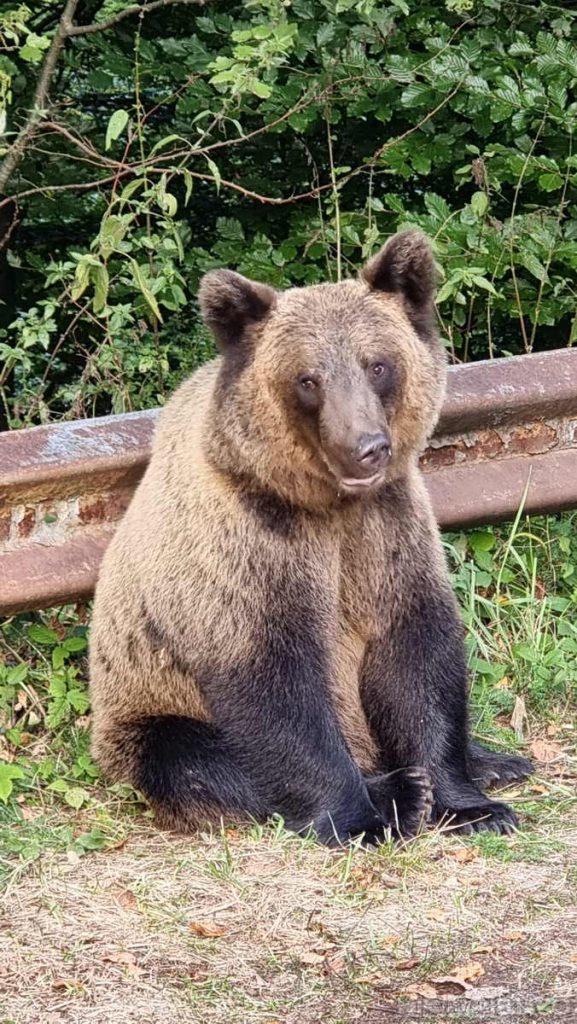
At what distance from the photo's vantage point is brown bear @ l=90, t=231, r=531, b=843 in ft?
16.1

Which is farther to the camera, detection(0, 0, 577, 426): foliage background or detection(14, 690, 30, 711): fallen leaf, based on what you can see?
detection(0, 0, 577, 426): foliage background

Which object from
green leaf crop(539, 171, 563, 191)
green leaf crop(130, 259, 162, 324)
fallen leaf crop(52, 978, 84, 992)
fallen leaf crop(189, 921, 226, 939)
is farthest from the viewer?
green leaf crop(539, 171, 563, 191)

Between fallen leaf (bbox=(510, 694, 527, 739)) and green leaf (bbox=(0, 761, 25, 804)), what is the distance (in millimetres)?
1711

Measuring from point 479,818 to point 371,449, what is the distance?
1190mm

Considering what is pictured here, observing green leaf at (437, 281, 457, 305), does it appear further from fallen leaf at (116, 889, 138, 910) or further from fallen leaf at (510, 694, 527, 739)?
fallen leaf at (116, 889, 138, 910)

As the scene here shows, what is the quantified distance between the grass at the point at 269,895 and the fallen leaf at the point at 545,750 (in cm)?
1

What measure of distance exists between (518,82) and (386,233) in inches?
35.4

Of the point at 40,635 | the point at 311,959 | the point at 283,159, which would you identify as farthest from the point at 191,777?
the point at 283,159

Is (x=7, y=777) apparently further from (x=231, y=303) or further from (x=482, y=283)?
(x=482, y=283)

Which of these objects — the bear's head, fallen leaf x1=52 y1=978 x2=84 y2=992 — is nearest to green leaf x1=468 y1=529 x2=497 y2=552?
the bear's head

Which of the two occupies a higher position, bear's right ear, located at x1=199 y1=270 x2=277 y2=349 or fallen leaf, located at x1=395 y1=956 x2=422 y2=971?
bear's right ear, located at x1=199 y1=270 x2=277 y2=349

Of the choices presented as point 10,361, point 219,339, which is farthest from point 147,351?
point 219,339

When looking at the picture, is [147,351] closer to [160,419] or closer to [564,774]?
[160,419]

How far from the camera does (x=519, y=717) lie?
571 cm
